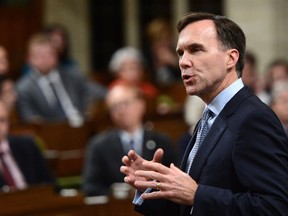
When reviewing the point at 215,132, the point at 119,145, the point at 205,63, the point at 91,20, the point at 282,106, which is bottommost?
the point at 119,145

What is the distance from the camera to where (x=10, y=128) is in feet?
23.7

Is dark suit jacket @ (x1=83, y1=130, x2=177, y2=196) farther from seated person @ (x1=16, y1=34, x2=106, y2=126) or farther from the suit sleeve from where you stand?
the suit sleeve

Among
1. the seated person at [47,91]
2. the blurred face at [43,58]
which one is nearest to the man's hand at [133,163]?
the seated person at [47,91]

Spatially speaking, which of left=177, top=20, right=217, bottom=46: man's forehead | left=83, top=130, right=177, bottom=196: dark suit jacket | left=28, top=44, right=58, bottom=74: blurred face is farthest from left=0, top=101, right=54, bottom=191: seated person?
left=177, top=20, right=217, bottom=46: man's forehead

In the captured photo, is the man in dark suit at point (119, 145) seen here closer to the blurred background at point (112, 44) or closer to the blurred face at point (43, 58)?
the blurred background at point (112, 44)

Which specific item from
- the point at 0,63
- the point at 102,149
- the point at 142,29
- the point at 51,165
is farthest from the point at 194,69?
the point at 142,29

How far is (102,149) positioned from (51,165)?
69 centimetres

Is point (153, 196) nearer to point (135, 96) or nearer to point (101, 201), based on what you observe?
point (101, 201)

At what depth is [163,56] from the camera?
9898mm

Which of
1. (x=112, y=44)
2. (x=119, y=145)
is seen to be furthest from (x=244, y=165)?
(x=112, y=44)

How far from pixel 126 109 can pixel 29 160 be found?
28.8 inches

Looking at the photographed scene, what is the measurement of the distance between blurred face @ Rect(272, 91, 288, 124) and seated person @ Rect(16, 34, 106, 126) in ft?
6.78

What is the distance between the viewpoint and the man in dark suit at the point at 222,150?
2.88m

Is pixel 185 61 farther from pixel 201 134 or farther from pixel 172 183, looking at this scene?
pixel 172 183
